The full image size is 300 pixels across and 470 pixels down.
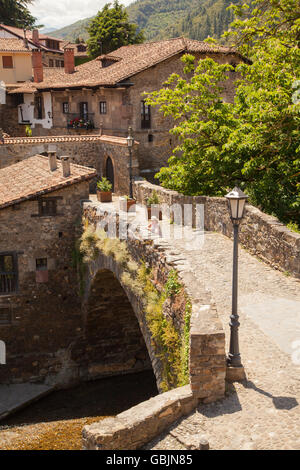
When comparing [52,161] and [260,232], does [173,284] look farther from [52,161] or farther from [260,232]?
[52,161]

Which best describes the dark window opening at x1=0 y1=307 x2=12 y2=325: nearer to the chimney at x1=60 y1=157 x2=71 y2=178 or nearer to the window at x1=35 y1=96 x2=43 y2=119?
the chimney at x1=60 y1=157 x2=71 y2=178

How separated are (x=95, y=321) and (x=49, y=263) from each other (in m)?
3.28

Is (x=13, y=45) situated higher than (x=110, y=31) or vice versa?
(x=110, y=31)

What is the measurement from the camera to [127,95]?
29250 mm

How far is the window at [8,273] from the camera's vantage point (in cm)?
2094

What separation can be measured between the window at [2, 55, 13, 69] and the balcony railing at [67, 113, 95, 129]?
1504 centimetres

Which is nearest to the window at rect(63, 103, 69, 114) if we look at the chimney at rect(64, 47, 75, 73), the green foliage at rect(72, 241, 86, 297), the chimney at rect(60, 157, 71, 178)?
the chimney at rect(64, 47, 75, 73)

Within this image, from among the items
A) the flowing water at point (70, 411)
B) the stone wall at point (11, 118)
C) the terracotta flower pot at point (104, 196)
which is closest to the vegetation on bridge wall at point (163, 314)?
the flowing water at point (70, 411)

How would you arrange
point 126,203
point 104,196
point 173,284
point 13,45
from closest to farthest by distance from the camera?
point 173,284 < point 126,203 < point 104,196 < point 13,45

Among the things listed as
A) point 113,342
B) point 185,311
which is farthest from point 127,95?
point 185,311

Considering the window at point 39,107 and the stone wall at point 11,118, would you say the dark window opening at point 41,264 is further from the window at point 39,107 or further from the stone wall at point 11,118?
the stone wall at point 11,118

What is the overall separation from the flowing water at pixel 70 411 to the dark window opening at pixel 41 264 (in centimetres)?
531

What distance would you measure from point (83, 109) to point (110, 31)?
23.5m

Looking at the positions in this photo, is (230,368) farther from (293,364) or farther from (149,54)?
(149,54)
